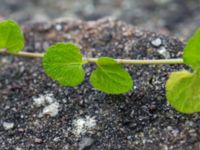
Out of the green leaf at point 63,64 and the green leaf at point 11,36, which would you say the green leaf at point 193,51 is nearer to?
the green leaf at point 63,64

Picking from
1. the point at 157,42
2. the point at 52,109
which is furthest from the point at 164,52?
the point at 52,109

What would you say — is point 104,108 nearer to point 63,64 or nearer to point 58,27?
point 63,64

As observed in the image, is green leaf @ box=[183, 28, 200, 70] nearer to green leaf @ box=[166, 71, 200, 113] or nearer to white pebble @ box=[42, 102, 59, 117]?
green leaf @ box=[166, 71, 200, 113]

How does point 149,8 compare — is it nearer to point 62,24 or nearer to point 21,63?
point 62,24

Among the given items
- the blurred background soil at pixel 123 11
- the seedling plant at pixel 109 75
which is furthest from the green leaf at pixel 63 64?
the blurred background soil at pixel 123 11

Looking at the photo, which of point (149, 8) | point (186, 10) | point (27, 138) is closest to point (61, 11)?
point (149, 8)

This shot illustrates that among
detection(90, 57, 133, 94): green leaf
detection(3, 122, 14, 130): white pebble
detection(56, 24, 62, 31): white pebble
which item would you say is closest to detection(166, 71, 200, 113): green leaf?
detection(90, 57, 133, 94): green leaf
